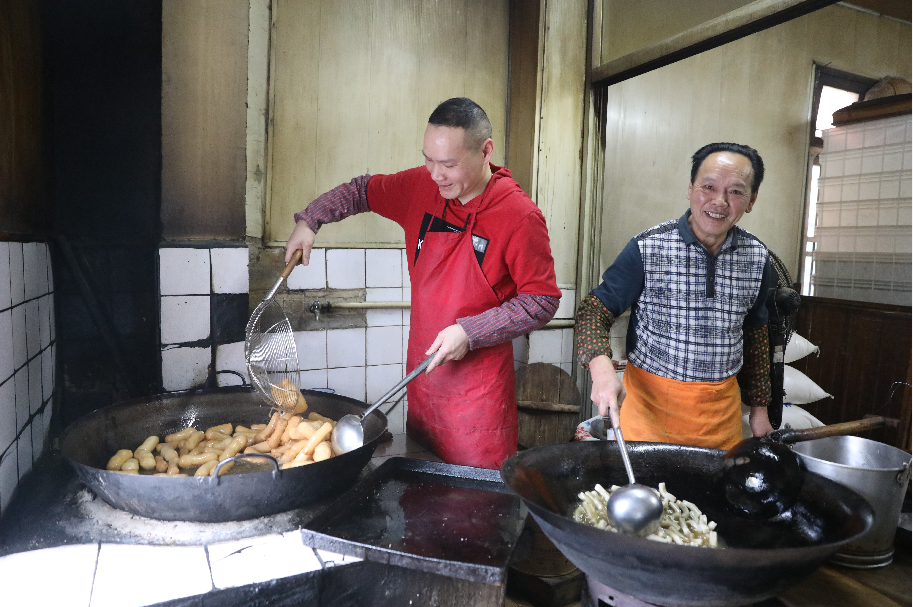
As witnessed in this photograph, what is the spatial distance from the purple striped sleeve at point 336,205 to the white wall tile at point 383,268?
2.53 ft

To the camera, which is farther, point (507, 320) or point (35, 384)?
point (507, 320)

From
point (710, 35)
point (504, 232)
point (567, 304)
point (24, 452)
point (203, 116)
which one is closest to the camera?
point (24, 452)

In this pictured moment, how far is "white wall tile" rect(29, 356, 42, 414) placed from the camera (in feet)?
5.81

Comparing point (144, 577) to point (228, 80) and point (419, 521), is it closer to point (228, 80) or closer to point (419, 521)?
point (419, 521)

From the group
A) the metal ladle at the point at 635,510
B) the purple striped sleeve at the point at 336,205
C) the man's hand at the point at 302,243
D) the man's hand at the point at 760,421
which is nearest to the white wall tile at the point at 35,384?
the man's hand at the point at 302,243

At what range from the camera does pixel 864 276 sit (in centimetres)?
388

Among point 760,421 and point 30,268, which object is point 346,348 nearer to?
point 30,268

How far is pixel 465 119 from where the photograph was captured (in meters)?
1.91

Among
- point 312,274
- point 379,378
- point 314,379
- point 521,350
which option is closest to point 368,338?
point 379,378

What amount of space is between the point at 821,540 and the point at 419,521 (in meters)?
0.82

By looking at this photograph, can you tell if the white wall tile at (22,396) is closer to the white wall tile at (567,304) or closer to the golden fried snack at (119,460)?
the golden fried snack at (119,460)

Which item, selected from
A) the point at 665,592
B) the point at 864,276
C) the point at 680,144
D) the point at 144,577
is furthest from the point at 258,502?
the point at 864,276

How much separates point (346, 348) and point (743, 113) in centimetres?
326

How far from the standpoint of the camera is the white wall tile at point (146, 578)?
3.84ft
